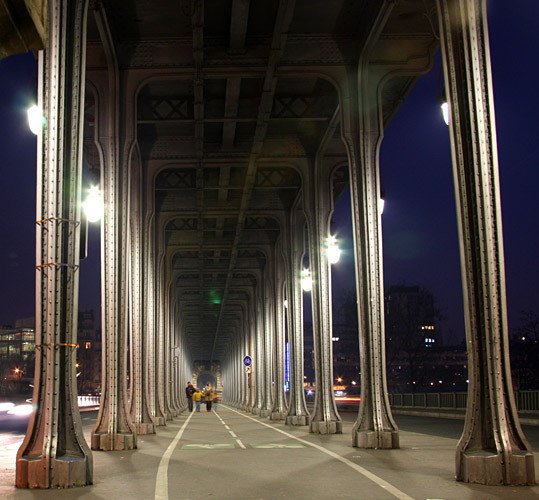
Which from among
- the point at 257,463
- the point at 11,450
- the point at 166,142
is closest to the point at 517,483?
the point at 257,463

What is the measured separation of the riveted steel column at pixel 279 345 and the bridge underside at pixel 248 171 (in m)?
0.13

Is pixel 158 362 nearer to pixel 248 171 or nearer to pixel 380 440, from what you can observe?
pixel 248 171

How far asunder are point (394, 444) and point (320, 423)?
6106mm

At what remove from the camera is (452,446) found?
53.3 ft

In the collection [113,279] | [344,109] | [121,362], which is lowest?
[121,362]

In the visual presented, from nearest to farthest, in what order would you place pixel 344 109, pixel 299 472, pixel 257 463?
pixel 299 472 → pixel 257 463 → pixel 344 109

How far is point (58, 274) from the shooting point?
33.8 feet

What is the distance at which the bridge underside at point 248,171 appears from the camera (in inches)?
397

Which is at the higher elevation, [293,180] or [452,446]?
[293,180]

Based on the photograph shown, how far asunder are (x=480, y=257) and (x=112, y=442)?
9.27 meters

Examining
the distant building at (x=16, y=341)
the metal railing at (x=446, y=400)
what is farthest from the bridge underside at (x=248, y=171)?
the distant building at (x=16, y=341)

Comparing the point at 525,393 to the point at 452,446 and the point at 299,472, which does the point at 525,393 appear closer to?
the point at 452,446

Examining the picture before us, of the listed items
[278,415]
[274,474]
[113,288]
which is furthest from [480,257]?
[278,415]

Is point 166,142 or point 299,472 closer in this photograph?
point 299,472
